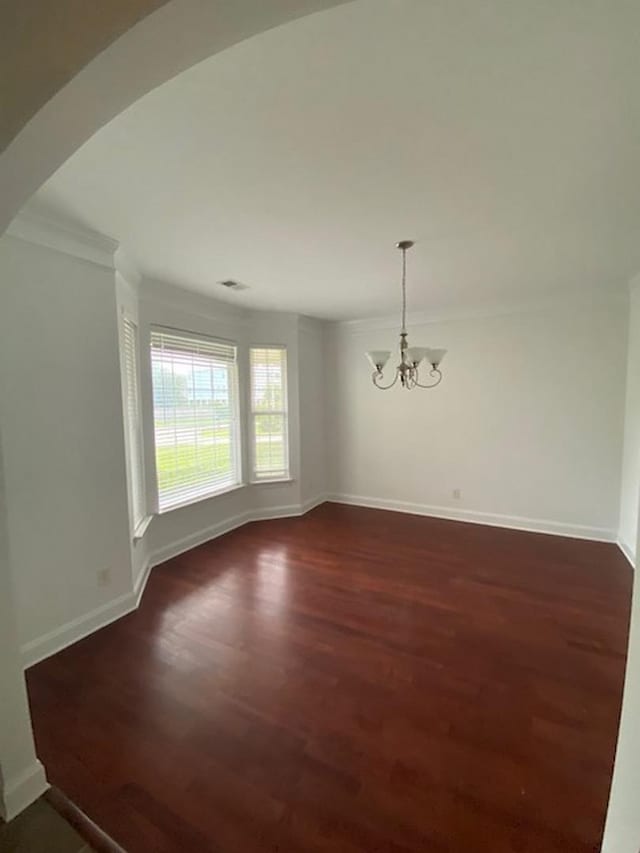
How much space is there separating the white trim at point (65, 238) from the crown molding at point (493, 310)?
3.12m

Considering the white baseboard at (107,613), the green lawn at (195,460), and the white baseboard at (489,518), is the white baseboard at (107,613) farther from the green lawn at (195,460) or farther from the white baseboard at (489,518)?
the white baseboard at (489,518)

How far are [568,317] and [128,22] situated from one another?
4.23 m

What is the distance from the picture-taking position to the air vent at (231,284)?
10.5 ft

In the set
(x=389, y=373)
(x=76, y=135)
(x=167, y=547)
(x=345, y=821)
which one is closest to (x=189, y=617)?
(x=167, y=547)

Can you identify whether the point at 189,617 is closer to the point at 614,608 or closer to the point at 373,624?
A: the point at 373,624

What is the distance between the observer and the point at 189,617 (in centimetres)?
252

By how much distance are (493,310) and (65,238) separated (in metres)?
3.96

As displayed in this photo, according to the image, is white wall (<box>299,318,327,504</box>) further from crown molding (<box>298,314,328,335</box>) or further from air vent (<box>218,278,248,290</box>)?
air vent (<box>218,278,248,290</box>)

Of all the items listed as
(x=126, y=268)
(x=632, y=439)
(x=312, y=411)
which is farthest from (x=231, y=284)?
(x=632, y=439)

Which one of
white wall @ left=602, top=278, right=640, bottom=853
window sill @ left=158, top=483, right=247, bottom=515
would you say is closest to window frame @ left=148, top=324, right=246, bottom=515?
window sill @ left=158, top=483, right=247, bottom=515

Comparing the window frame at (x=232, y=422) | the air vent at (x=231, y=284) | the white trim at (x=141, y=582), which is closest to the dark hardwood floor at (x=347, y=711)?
the white trim at (x=141, y=582)

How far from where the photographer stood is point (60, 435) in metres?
2.17

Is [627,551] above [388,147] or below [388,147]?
below

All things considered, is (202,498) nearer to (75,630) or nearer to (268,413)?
(268,413)
